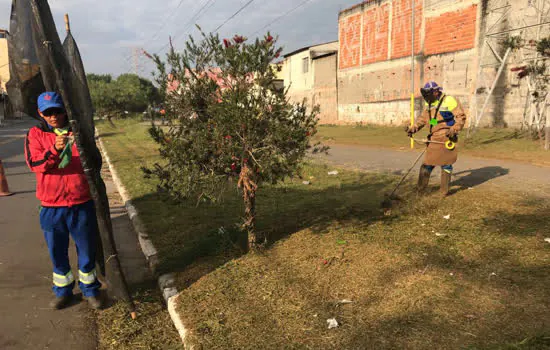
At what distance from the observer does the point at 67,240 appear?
3.49 metres

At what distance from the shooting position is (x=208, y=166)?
369 cm

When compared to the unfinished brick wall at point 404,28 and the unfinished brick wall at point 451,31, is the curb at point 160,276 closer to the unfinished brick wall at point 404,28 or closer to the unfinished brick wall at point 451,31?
the unfinished brick wall at point 451,31

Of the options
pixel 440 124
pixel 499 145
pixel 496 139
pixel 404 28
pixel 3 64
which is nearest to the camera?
pixel 440 124

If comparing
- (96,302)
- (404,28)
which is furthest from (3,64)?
(96,302)

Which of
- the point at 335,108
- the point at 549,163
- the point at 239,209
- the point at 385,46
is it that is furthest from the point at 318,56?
the point at 239,209

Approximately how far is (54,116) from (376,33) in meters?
23.6

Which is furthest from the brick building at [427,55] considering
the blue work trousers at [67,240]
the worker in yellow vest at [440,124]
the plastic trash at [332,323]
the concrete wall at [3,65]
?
the concrete wall at [3,65]

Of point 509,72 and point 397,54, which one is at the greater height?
point 397,54

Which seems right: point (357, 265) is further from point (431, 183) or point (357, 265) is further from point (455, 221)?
point (431, 183)

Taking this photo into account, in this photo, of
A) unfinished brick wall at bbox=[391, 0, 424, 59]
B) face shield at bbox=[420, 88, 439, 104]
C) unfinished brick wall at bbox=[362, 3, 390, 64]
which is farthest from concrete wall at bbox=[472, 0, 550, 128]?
face shield at bbox=[420, 88, 439, 104]

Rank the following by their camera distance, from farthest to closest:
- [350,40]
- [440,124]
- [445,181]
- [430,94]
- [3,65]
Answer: [3,65]
[350,40]
[445,181]
[440,124]
[430,94]

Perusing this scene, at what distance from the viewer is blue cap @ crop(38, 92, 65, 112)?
3190mm

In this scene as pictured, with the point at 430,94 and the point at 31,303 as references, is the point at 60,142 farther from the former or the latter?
the point at 430,94

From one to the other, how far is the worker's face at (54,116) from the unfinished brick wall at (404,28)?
68.9 feet
